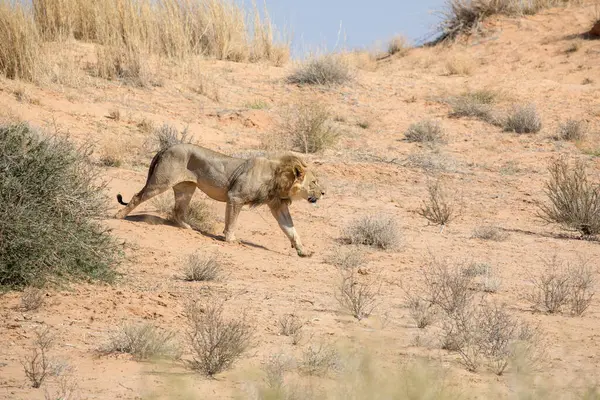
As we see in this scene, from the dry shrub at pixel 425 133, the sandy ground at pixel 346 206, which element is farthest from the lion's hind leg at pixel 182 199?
the dry shrub at pixel 425 133

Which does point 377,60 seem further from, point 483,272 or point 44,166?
point 44,166

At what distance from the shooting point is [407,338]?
938cm

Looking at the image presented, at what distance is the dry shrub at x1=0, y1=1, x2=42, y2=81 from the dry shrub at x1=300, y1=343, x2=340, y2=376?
→ 13578 mm

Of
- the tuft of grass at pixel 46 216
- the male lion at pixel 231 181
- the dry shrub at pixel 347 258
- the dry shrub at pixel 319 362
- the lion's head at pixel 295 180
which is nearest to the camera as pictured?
the dry shrub at pixel 319 362

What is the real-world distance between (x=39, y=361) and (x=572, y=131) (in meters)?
18.2

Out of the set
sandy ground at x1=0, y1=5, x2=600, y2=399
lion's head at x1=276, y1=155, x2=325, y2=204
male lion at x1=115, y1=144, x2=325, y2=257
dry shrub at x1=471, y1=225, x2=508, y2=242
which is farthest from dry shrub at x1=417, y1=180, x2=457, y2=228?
male lion at x1=115, y1=144, x2=325, y2=257

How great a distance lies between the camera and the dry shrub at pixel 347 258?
13.1 meters

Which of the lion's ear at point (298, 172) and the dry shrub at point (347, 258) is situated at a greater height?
the lion's ear at point (298, 172)

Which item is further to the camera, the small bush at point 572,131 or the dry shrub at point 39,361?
the small bush at point 572,131

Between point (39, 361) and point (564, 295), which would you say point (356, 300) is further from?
point (39, 361)

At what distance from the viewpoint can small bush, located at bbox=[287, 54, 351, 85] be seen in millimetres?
26000

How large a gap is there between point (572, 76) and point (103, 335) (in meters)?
21.9

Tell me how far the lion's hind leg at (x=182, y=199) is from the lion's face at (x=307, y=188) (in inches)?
54.5

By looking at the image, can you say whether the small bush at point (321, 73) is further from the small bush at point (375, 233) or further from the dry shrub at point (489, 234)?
the small bush at point (375, 233)
